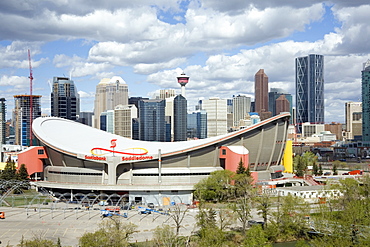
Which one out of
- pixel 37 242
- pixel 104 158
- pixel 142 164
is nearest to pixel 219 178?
pixel 142 164

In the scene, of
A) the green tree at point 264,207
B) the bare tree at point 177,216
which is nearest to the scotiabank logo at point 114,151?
the bare tree at point 177,216

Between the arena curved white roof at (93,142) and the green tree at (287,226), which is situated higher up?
the arena curved white roof at (93,142)

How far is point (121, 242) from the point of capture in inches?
1801

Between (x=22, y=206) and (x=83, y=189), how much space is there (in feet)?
34.1

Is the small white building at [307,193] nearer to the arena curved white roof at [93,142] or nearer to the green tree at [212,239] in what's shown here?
the arena curved white roof at [93,142]

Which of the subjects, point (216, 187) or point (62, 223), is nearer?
point (62, 223)

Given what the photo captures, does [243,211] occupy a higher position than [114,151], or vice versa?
[114,151]

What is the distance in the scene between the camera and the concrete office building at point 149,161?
81.6m

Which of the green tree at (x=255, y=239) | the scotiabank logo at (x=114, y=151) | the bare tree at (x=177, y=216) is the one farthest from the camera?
the scotiabank logo at (x=114, y=151)

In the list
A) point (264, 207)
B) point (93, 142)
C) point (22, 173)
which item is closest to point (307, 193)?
point (264, 207)

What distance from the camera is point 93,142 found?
9588cm

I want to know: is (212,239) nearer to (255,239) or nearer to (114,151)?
(255,239)

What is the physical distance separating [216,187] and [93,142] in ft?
96.8

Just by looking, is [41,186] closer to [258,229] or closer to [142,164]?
[142,164]
